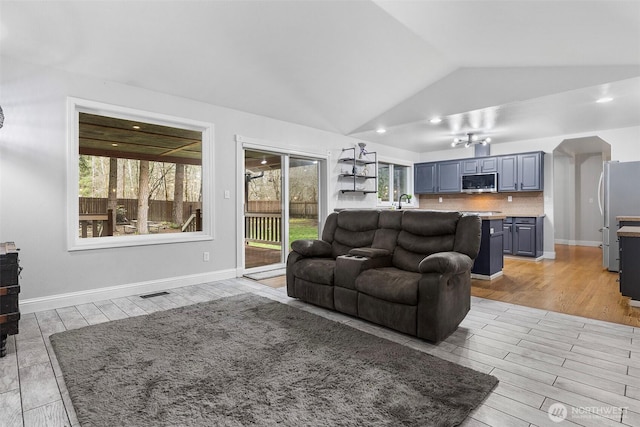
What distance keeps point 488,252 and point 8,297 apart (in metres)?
5.05

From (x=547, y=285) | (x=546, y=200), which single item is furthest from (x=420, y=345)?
(x=546, y=200)

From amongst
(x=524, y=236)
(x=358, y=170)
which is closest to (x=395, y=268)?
(x=358, y=170)

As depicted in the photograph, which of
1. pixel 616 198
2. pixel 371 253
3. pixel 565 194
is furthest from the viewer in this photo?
pixel 565 194

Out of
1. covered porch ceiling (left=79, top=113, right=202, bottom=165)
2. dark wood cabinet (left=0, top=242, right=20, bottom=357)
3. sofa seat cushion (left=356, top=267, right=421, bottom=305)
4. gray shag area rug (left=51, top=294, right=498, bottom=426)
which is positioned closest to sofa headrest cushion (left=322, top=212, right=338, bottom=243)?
sofa seat cushion (left=356, top=267, right=421, bottom=305)

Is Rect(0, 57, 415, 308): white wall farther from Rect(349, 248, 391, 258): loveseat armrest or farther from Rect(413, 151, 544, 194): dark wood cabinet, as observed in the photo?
Rect(413, 151, 544, 194): dark wood cabinet

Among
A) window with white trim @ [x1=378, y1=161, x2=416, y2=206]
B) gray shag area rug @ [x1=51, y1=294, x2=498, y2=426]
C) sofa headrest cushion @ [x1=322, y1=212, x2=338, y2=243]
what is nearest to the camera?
gray shag area rug @ [x1=51, y1=294, x2=498, y2=426]

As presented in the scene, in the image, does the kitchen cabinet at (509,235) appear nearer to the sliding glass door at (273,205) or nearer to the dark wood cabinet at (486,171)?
the dark wood cabinet at (486,171)

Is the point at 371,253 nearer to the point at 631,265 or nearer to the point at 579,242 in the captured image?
the point at 631,265

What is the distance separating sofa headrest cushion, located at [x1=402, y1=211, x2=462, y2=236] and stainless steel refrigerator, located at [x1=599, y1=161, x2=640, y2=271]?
12.5 feet

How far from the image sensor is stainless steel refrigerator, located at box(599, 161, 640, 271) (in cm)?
493

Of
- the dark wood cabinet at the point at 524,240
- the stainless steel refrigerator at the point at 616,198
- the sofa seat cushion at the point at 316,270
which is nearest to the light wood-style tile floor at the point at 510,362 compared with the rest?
the sofa seat cushion at the point at 316,270

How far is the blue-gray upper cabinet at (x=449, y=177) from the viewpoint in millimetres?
7621

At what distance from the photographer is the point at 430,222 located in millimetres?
3125

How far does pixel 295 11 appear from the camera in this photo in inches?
123
